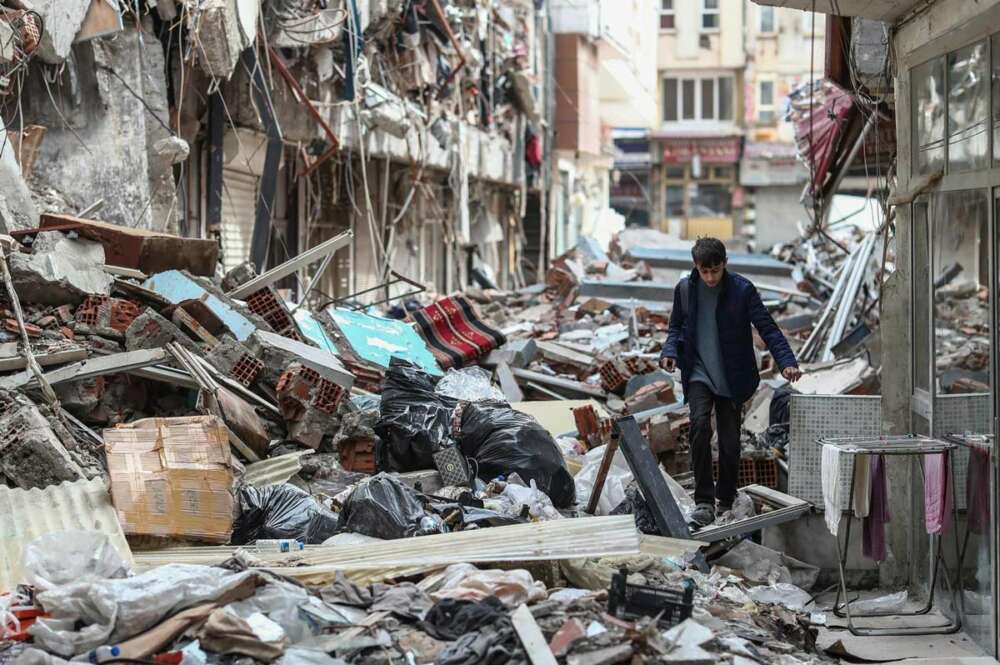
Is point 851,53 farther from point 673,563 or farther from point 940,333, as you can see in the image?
point 673,563

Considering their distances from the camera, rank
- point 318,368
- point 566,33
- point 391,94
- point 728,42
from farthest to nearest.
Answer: point 728,42 → point 566,33 → point 391,94 → point 318,368

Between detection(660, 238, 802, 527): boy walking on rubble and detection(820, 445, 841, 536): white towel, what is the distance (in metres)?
0.91

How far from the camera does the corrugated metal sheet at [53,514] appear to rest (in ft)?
18.9

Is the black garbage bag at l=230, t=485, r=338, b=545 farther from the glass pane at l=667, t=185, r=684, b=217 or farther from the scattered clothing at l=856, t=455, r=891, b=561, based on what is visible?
the glass pane at l=667, t=185, r=684, b=217

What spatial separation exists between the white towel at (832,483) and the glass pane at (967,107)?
1.56m

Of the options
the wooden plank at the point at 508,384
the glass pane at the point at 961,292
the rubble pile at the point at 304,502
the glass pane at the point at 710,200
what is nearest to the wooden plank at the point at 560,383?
the wooden plank at the point at 508,384

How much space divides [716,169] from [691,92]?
323cm

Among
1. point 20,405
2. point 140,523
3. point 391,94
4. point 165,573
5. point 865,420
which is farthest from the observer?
point 391,94

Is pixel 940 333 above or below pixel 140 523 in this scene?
above

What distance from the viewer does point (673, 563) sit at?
628cm

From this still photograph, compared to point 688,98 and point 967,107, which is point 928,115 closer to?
point 967,107

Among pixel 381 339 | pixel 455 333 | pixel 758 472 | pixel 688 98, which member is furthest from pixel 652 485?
pixel 688 98

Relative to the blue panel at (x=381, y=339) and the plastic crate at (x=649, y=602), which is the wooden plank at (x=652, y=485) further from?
the blue panel at (x=381, y=339)

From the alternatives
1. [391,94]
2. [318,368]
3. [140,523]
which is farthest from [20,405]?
[391,94]
